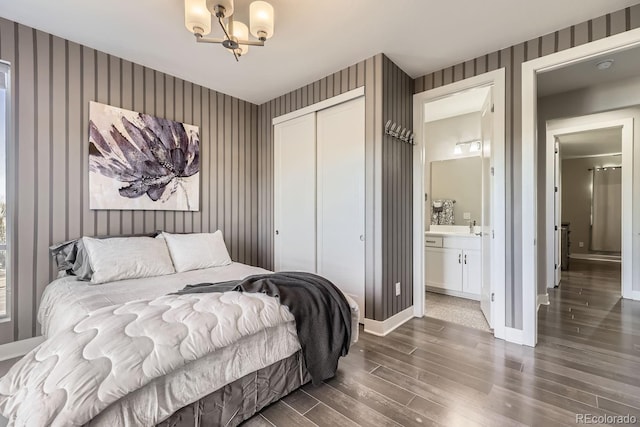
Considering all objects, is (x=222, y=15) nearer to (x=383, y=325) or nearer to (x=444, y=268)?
(x=383, y=325)

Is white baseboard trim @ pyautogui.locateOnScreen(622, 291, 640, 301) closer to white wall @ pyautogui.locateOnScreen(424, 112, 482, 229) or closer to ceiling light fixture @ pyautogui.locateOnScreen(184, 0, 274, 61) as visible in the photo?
white wall @ pyautogui.locateOnScreen(424, 112, 482, 229)

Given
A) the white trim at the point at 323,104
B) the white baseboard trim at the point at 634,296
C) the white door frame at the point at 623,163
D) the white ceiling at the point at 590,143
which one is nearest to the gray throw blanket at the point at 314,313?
the white trim at the point at 323,104

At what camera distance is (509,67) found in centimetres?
261

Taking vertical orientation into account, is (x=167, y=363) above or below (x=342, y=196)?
below

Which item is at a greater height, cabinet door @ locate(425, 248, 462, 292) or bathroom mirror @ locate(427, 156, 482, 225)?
bathroom mirror @ locate(427, 156, 482, 225)

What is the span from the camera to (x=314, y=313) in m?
1.85

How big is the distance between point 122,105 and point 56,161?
2.55ft

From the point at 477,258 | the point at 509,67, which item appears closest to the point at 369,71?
the point at 509,67

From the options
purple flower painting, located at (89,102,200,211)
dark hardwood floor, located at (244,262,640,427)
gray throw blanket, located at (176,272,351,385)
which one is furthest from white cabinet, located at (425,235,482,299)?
purple flower painting, located at (89,102,200,211)

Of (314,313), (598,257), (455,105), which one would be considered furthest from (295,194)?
(598,257)

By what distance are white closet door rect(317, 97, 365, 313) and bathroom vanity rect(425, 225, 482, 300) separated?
1.65 meters

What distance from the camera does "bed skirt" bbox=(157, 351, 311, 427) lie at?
1361 millimetres

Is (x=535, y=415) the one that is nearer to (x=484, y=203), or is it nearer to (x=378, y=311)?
(x=378, y=311)

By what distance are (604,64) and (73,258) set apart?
5123mm
